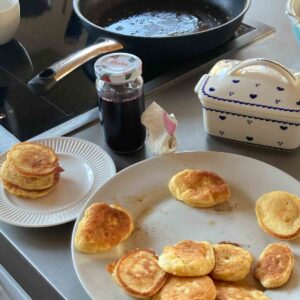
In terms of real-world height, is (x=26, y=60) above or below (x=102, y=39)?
below

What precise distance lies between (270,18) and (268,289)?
0.77 m

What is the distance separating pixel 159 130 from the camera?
2.66 feet

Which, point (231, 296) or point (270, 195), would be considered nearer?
point (231, 296)

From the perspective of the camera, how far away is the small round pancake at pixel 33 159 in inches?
29.3

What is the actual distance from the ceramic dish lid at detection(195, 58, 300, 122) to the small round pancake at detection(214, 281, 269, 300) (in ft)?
0.95

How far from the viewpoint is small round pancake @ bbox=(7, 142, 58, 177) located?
2.45 ft

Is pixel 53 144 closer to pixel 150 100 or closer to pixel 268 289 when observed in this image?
pixel 150 100

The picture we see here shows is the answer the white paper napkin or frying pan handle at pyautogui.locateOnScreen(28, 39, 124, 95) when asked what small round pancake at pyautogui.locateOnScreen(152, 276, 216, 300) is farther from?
frying pan handle at pyautogui.locateOnScreen(28, 39, 124, 95)

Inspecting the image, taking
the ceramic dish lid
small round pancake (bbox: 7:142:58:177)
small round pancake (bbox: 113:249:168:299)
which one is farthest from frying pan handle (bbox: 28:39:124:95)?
small round pancake (bbox: 113:249:168:299)

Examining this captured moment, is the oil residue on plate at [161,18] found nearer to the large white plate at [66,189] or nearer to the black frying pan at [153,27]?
the black frying pan at [153,27]

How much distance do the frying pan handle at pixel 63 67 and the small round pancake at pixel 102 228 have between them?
245 mm

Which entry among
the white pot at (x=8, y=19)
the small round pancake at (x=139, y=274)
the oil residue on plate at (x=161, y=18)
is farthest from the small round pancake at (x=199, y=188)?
the white pot at (x=8, y=19)

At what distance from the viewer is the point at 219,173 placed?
0.78m

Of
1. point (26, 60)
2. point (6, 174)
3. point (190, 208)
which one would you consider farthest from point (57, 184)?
point (26, 60)
